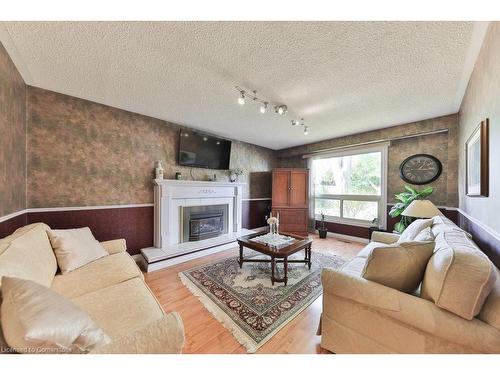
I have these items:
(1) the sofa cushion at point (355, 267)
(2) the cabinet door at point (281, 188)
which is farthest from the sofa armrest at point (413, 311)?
(2) the cabinet door at point (281, 188)

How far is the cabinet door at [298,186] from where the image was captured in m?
4.62

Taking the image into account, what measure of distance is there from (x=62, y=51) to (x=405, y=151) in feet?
16.0

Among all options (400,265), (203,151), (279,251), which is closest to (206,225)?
(203,151)

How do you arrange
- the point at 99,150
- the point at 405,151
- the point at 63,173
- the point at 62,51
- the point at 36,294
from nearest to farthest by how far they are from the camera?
the point at 36,294 → the point at 62,51 → the point at 63,173 → the point at 99,150 → the point at 405,151

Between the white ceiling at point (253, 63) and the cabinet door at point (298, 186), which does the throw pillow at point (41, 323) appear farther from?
the cabinet door at point (298, 186)

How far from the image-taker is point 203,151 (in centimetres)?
367

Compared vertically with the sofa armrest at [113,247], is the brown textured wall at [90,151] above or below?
above

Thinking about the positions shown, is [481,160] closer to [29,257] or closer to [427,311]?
[427,311]

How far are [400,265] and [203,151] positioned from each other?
3351 mm

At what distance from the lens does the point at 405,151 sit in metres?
3.44

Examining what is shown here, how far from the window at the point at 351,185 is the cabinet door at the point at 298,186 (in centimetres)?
29

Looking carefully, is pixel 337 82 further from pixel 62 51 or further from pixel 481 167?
Answer: pixel 62 51

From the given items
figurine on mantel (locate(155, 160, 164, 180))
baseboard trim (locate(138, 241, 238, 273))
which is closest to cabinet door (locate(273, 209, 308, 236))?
baseboard trim (locate(138, 241, 238, 273))

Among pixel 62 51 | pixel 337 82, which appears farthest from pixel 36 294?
pixel 337 82
